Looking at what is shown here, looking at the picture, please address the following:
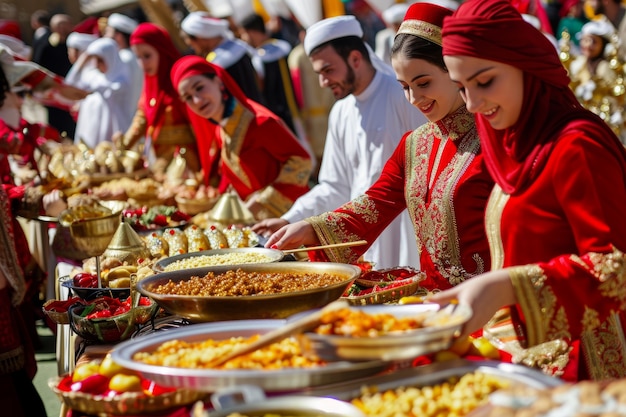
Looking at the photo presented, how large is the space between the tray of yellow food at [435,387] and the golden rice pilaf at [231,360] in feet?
0.30

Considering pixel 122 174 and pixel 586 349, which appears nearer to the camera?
pixel 586 349

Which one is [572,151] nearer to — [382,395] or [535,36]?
[535,36]

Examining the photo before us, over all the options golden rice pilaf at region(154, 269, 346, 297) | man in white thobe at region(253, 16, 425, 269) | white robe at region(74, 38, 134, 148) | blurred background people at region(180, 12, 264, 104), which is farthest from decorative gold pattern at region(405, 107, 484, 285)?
white robe at region(74, 38, 134, 148)

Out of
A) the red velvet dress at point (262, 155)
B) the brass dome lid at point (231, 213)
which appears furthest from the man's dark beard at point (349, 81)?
the brass dome lid at point (231, 213)

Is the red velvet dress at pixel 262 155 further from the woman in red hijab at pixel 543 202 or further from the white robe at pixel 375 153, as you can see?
the woman in red hijab at pixel 543 202

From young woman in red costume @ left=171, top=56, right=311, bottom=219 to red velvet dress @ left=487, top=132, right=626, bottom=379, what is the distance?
8.20 ft

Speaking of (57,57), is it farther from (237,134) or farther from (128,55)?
(237,134)

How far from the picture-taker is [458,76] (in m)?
1.70

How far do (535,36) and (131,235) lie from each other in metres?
1.90

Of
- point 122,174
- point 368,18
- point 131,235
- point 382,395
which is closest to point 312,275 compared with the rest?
point 382,395

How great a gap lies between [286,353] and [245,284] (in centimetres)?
57

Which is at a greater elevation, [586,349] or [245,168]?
[245,168]

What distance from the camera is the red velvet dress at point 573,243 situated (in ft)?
Answer: 5.23

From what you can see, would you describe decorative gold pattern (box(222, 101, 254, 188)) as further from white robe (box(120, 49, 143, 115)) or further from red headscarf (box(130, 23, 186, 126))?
white robe (box(120, 49, 143, 115))
